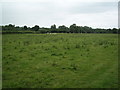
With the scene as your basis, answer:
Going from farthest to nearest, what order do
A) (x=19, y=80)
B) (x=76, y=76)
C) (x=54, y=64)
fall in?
(x=54, y=64) < (x=76, y=76) < (x=19, y=80)

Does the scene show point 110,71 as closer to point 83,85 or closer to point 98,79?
point 98,79

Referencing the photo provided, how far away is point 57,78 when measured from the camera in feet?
20.9

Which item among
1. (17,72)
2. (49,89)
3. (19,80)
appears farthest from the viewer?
(17,72)

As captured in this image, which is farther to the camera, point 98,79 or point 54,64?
point 54,64

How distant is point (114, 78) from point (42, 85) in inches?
128

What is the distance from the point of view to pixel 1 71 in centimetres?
738

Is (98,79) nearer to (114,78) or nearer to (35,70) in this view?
(114,78)

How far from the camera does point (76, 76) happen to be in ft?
21.9

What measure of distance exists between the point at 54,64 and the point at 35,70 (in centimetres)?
145

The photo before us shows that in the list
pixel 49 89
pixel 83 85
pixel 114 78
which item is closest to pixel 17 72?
pixel 49 89

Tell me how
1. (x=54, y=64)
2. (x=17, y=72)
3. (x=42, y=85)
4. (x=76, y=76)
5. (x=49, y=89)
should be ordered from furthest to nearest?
(x=54, y=64) → (x=17, y=72) → (x=76, y=76) → (x=42, y=85) → (x=49, y=89)

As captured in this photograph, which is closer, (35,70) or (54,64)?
(35,70)

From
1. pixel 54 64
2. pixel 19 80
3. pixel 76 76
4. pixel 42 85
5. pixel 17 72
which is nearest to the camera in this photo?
pixel 42 85

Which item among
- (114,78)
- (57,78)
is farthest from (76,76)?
(114,78)
